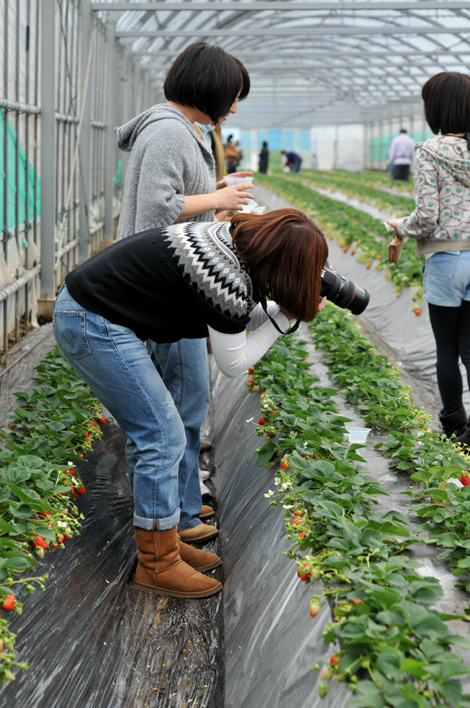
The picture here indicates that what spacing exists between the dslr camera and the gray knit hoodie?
0.55m

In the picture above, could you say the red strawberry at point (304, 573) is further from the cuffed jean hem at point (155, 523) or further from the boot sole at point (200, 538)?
the boot sole at point (200, 538)

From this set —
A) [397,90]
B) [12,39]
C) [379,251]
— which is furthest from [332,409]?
[397,90]

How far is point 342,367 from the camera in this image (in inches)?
178

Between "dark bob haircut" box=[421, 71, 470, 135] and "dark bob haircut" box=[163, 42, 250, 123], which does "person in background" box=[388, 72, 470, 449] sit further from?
"dark bob haircut" box=[163, 42, 250, 123]

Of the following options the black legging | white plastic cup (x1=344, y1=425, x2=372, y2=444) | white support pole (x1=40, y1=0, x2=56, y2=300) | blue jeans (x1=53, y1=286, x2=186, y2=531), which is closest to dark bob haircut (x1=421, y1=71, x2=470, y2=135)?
the black legging

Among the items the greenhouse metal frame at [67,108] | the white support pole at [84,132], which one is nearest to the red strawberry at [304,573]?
the greenhouse metal frame at [67,108]

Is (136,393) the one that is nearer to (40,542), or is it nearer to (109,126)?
(40,542)

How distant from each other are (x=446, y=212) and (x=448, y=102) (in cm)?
51

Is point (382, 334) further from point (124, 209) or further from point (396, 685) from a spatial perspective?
point (396, 685)

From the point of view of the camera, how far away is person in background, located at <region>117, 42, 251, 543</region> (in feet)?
8.63

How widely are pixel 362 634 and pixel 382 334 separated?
236 inches

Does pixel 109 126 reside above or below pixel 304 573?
above

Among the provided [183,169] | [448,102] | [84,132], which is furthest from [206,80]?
[84,132]

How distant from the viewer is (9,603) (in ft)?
6.98
